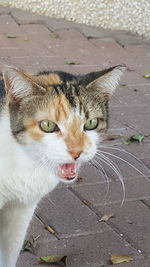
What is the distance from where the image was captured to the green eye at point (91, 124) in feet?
8.76

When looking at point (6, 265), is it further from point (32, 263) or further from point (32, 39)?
point (32, 39)

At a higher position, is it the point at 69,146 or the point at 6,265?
the point at 69,146

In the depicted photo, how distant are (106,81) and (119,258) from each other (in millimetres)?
917

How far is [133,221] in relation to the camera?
11.5ft

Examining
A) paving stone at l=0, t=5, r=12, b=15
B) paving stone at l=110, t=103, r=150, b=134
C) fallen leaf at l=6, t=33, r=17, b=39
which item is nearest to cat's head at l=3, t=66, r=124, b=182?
paving stone at l=110, t=103, r=150, b=134

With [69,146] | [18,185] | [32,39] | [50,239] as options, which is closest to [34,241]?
[50,239]

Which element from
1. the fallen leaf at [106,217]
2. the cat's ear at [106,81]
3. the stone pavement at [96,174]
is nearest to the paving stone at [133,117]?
the stone pavement at [96,174]

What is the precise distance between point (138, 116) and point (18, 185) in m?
2.23

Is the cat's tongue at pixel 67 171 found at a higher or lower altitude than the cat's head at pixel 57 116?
lower

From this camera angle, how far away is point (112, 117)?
15.5 feet

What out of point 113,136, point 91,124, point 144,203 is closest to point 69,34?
point 113,136

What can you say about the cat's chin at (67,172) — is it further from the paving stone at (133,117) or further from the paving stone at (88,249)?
the paving stone at (133,117)

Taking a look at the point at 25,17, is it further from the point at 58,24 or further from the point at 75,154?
Answer: the point at 75,154

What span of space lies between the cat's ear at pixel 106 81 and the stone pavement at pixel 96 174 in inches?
14.8
